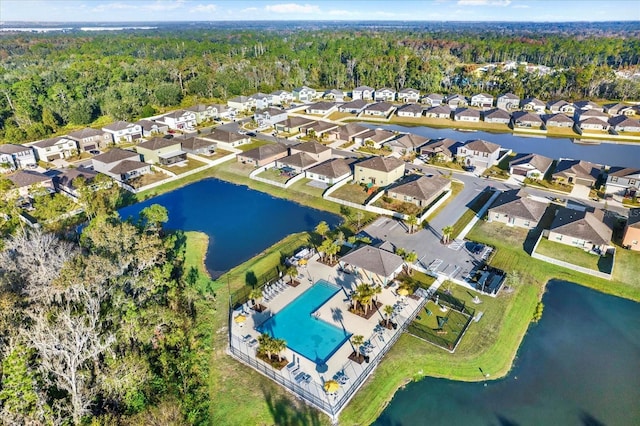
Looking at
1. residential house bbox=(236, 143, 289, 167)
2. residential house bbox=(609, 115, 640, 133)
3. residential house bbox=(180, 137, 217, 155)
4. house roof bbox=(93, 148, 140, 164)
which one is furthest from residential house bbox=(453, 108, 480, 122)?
house roof bbox=(93, 148, 140, 164)

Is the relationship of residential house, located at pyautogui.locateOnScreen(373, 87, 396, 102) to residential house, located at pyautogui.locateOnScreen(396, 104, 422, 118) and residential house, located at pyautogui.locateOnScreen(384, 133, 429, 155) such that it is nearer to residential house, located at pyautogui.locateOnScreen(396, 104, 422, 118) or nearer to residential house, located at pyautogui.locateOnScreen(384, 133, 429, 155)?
residential house, located at pyautogui.locateOnScreen(396, 104, 422, 118)

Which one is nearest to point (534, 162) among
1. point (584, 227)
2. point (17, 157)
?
point (584, 227)

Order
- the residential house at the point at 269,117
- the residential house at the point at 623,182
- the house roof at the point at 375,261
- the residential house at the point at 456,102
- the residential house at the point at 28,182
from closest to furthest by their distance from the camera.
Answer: the house roof at the point at 375,261, the residential house at the point at 623,182, the residential house at the point at 28,182, the residential house at the point at 269,117, the residential house at the point at 456,102

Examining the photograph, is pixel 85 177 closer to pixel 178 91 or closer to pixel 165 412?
pixel 165 412

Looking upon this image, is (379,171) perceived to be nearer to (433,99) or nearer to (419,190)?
(419,190)

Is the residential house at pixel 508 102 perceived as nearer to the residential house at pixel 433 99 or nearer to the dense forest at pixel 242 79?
the dense forest at pixel 242 79

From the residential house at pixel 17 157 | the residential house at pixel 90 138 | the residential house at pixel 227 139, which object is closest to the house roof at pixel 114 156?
the residential house at pixel 90 138
